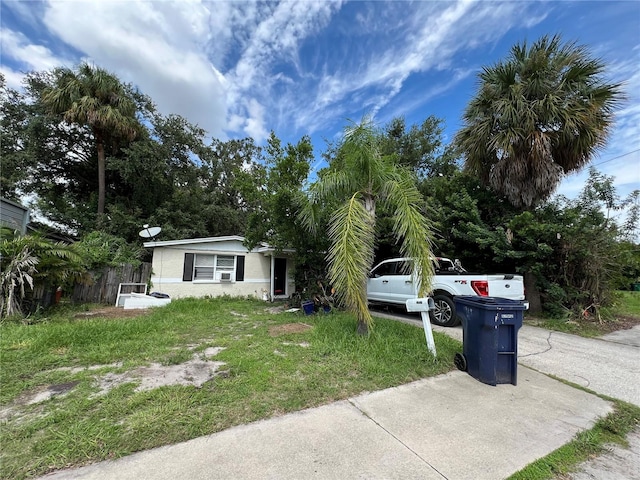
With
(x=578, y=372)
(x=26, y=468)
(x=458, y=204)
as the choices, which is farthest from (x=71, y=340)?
(x=458, y=204)

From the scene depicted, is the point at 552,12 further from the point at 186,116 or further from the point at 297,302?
the point at 186,116

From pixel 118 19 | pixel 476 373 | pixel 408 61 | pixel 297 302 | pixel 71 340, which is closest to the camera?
pixel 476 373

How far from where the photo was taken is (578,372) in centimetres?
400

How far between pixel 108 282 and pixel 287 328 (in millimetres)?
7938

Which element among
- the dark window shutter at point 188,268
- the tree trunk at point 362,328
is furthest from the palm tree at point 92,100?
the tree trunk at point 362,328

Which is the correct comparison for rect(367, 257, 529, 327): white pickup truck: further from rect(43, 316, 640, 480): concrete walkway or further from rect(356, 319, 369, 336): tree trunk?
rect(43, 316, 640, 480): concrete walkway

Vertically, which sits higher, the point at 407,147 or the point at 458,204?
the point at 407,147

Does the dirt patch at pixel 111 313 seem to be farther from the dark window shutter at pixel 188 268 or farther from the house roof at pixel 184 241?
the house roof at pixel 184 241

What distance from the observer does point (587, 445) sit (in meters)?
2.30

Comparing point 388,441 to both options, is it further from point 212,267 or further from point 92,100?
point 92,100

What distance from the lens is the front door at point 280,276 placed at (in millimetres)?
12984

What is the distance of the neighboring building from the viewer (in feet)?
26.5

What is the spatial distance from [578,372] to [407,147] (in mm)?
13376

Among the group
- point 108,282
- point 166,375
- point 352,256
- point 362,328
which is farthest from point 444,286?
point 108,282
